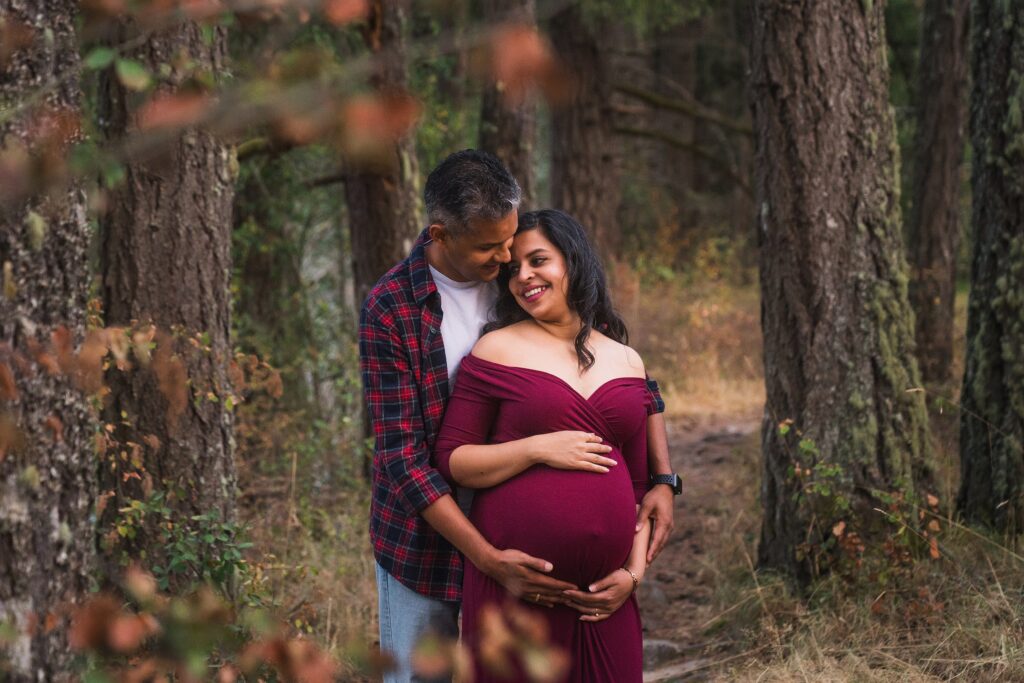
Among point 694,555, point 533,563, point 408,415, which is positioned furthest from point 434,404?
point 694,555

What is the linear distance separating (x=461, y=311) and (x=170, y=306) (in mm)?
2106

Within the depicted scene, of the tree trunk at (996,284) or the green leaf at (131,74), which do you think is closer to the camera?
the green leaf at (131,74)

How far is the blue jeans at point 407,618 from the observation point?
332cm

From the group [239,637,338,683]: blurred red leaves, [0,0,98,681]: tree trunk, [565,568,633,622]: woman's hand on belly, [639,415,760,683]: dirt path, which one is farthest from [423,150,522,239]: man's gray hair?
[639,415,760,683]: dirt path

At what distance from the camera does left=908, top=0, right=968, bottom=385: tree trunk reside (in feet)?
34.2

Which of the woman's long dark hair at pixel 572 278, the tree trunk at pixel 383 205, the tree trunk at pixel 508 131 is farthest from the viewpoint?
the tree trunk at pixel 508 131

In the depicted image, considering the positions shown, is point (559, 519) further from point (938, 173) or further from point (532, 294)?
point (938, 173)

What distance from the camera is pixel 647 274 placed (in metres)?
15.8

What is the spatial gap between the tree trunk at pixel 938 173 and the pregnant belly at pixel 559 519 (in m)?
8.07

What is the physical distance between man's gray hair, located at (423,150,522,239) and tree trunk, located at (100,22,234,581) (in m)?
2.03

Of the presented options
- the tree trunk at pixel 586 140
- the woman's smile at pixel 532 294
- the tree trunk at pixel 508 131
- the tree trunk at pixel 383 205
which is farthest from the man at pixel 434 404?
the tree trunk at pixel 586 140

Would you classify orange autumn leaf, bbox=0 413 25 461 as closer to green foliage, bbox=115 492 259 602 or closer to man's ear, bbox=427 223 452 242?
man's ear, bbox=427 223 452 242

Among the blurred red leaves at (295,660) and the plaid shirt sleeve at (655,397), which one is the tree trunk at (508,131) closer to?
the plaid shirt sleeve at (655,397)

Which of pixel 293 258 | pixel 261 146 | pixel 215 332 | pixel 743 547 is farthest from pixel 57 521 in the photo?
pixel 293 258
